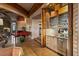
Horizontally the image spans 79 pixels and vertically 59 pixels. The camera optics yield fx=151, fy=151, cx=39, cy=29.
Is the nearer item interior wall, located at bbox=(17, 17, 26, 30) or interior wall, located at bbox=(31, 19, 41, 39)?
interior wall, located at bbox=(17, 17, 26, 30)

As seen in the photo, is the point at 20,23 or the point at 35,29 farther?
the point at 35,29

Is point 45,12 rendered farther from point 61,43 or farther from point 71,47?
point 71,47

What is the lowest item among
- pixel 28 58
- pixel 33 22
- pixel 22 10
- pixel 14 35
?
pixel 28 58

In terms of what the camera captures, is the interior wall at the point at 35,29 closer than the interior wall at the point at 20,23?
No

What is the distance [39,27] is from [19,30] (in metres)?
0.86

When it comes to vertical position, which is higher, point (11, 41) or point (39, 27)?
point (39, 27)

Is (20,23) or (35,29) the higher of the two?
(20,23)

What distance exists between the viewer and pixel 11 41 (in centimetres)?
468

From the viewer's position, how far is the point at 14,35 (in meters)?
4.59

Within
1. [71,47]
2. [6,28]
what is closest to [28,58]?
[71,47]

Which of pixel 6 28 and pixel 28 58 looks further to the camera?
pixel 6 28

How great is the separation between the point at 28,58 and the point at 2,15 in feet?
7.12

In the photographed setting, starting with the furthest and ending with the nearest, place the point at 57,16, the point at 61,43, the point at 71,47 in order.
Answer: the point at 57,16 → the point at 61,43 → the point at 71,47

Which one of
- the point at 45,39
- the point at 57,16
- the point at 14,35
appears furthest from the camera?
the point at 45,39
